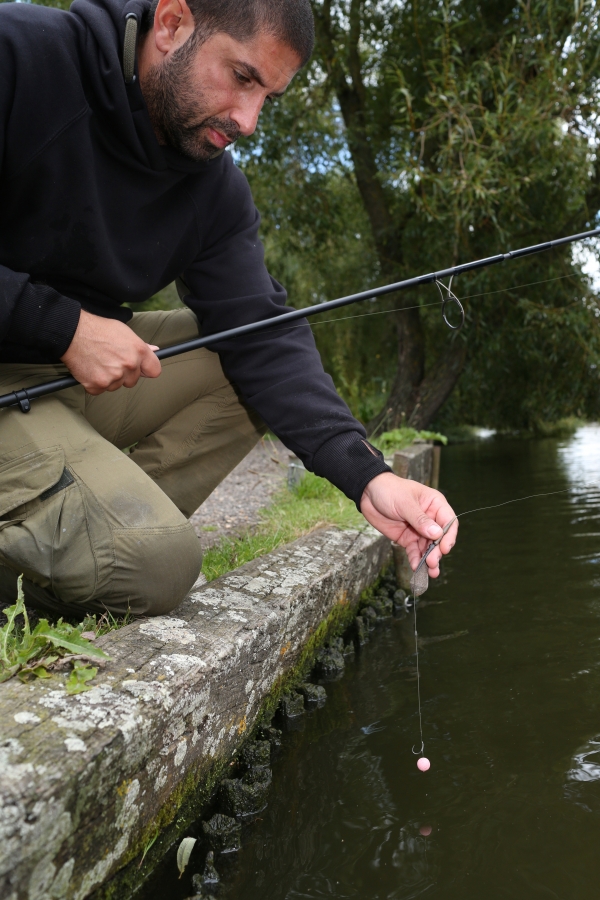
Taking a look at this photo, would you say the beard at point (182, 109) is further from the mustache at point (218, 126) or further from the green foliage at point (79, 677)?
the green foliage at point (79, 677)

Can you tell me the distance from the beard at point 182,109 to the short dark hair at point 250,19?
0.06m

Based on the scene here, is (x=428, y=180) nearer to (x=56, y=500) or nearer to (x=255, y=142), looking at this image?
(x=255, y=142)

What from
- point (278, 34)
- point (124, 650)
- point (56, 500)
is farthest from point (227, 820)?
point (278, 34)

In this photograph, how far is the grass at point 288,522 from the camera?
312 cm

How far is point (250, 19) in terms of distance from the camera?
2092 mm

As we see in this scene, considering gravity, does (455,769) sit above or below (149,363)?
below

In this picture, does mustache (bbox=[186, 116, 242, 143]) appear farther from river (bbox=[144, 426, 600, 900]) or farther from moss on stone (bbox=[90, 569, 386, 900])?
river (bbox=[144, 426, 600, 900])

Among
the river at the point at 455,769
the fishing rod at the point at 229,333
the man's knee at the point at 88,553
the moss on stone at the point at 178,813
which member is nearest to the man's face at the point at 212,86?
the fishing rod at the point at 229,333

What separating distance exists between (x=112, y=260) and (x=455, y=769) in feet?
5.60

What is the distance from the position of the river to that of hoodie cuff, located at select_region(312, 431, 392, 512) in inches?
26.9

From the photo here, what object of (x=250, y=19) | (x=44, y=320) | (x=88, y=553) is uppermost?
(x=250, y=19)

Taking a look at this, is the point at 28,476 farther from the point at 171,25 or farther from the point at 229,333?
the point at 171,25

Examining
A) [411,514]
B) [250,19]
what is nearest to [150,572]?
[411,514]

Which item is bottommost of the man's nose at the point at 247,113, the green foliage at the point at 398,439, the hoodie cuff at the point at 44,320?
the green foliage at the point at 398,439
